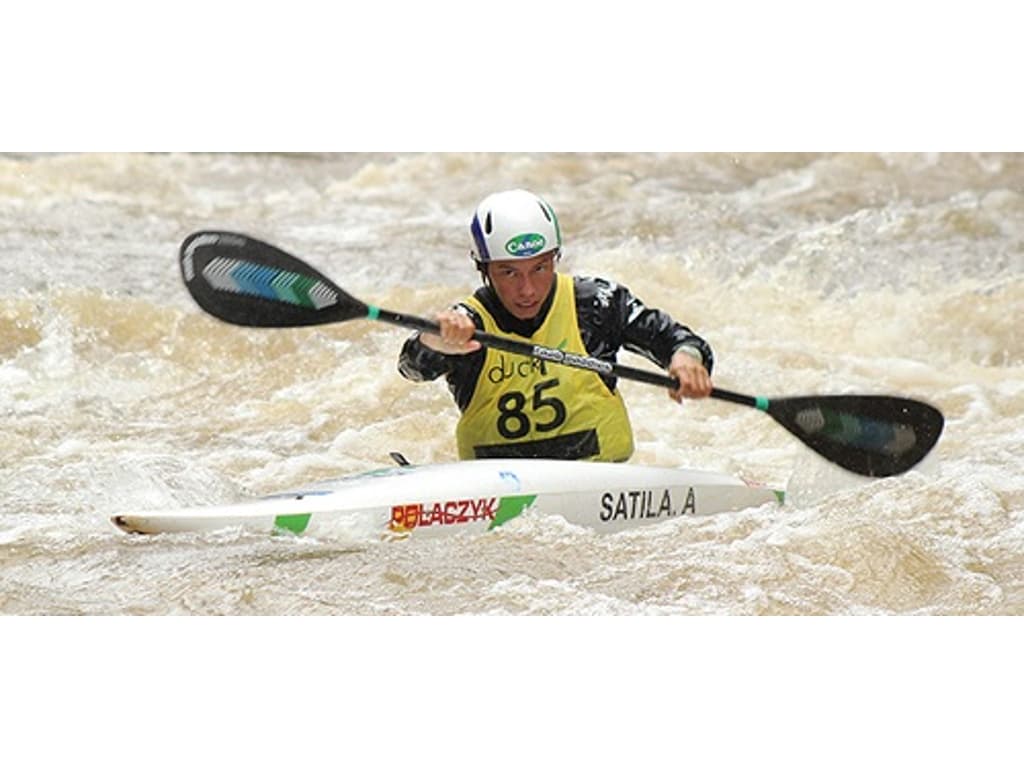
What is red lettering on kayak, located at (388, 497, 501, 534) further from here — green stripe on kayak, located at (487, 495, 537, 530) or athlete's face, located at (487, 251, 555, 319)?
athlete's face, located at (487, 251, 555, 319)

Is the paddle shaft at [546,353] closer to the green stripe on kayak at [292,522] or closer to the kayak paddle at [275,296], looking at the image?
the kayak paddle at [275,296]

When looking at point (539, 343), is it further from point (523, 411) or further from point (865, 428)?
point (865, 428)

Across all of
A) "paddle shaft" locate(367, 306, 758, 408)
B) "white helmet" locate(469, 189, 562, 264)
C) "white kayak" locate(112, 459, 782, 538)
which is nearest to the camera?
"white kayak" locate(112, 459, 782, 538)

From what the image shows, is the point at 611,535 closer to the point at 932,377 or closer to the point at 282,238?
the point at 932,377

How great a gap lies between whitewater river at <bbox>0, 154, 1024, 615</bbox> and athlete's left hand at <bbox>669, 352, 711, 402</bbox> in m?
0.29

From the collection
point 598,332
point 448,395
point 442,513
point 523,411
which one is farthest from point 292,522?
point 448,395

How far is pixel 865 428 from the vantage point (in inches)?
161

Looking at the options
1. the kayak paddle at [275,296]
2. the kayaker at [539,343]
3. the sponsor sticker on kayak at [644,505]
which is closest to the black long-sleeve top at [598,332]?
the kayaker at [539,343]

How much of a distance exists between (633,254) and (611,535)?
359cm

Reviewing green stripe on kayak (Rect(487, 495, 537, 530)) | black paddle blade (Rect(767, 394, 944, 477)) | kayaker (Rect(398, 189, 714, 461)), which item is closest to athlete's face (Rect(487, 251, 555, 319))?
kayaker (Rect(398, 189, 714, 461))

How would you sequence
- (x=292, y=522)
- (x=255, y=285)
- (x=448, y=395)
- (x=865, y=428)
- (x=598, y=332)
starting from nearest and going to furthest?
(x=292, y=522) → (x=255, y=285) → (x=598, y=332) → (x=865, y=428) → (x=448, y=395)

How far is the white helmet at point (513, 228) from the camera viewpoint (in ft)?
12.0

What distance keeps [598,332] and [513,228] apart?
0.35m

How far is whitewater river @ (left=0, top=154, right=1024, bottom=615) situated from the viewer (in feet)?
11.3
